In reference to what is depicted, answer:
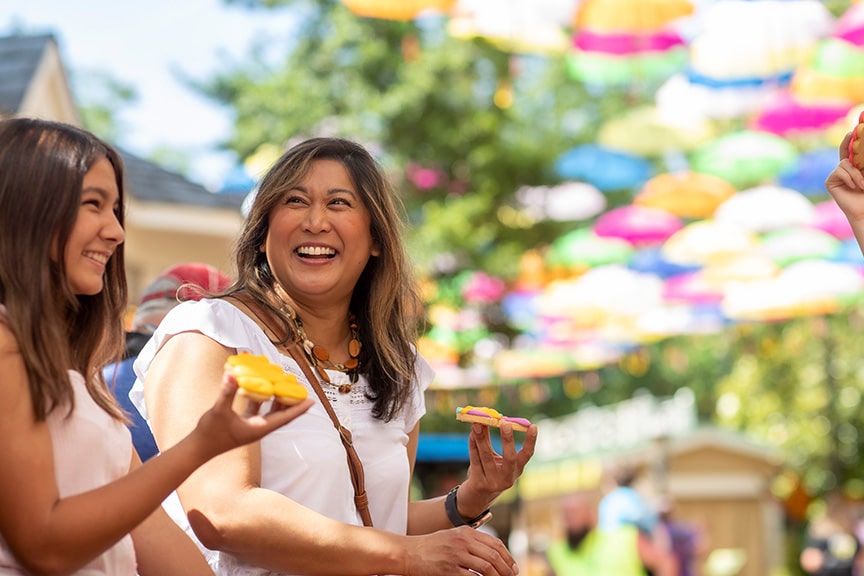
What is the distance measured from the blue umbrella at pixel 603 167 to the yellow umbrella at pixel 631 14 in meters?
5.06

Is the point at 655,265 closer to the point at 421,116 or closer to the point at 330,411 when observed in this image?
the point at 421,116

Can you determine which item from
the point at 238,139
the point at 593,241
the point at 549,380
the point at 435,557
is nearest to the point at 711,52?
the point at 593,241

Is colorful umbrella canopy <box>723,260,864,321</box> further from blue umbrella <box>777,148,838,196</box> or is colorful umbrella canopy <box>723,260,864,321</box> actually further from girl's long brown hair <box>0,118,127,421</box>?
girl's long brown hair <box>0,118,127,421</box>

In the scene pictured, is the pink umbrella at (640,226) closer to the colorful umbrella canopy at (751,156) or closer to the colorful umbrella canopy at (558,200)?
the colorful umbrella canopy at (751,156)

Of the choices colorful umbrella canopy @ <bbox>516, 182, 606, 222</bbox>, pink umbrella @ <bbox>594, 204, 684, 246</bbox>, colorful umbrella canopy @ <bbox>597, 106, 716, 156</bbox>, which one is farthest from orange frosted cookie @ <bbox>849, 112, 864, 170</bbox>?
colorful umbrella canopy @ <bbox>516, 182, 606, 222</bbox>

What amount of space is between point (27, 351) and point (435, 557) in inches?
36.1

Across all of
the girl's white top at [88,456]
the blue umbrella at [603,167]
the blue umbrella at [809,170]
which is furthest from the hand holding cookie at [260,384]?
the blue umbrella at [603,167]

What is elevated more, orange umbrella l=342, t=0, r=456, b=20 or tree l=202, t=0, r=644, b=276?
orange umbrella l=342, t=0, r=456, b=20

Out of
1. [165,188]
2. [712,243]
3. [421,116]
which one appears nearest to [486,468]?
[165,188]

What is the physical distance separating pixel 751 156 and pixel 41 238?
448 inches

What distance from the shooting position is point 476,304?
20.5 meters

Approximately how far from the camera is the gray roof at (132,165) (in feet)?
29.5

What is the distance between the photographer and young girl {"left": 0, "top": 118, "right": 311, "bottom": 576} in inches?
75.7

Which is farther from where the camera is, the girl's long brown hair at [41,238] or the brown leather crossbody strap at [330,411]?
the brown leather crossbody strap at [330,411]
